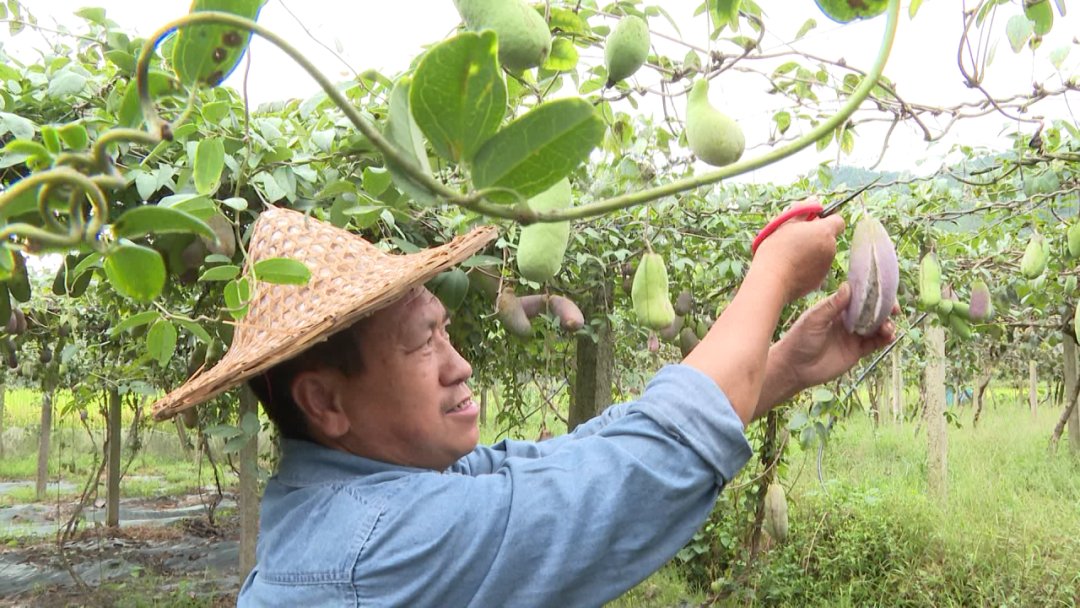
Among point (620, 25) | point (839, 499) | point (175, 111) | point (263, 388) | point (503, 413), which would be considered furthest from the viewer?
point (839, 499)

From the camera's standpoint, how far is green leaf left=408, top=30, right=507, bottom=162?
1.03 ft

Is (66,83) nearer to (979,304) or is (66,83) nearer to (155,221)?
(155,221)

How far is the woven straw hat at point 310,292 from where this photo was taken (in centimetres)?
75

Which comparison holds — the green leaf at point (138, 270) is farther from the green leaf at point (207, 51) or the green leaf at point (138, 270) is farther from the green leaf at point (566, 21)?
the green leaf at point (566, 21)

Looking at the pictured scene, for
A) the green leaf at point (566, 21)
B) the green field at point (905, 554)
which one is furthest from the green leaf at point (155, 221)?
the green field at point (905, 554)

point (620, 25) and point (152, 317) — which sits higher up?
point (620, 25)

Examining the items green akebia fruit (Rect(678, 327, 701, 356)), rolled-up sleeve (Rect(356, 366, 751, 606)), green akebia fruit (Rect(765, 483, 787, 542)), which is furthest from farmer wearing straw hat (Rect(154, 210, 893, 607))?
green akebia fruit (Rect(765, 483, 787, 542))

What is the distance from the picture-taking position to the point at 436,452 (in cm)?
88

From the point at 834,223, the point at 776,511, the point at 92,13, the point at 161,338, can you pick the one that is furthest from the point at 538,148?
the point at 776,511

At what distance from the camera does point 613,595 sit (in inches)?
28.5

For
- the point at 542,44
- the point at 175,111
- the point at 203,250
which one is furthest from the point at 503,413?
the point at 542,44

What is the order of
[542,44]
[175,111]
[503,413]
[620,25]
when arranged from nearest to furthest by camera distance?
[542,44] < [620,25] < [175,111] < [503,413]

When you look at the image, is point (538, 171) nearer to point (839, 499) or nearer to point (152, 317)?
point (152, 317)

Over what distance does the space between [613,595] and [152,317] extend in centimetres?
53
